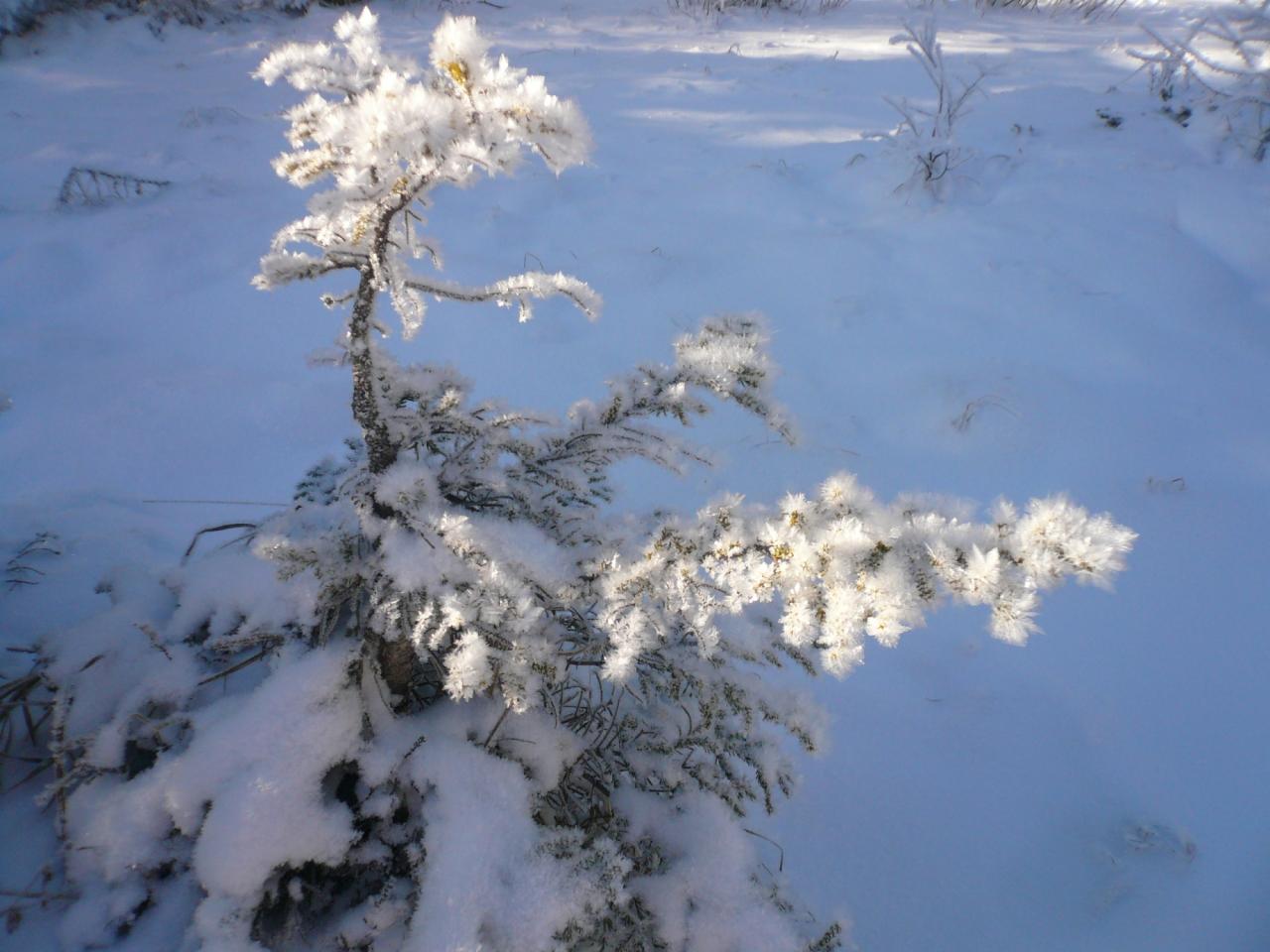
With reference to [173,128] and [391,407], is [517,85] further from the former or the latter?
[173,128]

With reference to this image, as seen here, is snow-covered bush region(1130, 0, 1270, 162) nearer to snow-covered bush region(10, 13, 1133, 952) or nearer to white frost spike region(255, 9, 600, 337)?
snow-covered bush region(10, 13, 1133, 952)

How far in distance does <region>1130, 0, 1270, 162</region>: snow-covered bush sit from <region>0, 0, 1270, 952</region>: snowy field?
15cm

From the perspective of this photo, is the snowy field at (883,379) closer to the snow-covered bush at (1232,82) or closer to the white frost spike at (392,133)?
the snow-covered bush at (1232,82)

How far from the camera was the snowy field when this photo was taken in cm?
189

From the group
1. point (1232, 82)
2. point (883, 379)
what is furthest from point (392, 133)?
point (1232, 82)

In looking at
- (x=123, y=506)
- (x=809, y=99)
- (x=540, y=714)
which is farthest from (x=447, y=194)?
(x=540, y=714)

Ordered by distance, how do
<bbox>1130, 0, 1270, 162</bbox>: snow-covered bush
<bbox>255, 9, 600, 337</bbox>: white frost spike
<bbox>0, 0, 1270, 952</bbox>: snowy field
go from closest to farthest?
1. <bbox>255, 9, 600, 337</bbox>: white frost spike
2. <bbox>0, 0, 1270, 952</bbox>: snowy field
3. <bbox>1130, 0, 1270, 162</bbox>: snow-covered bush

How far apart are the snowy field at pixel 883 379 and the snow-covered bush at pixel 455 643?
31cm

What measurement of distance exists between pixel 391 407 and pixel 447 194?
10.6 feet

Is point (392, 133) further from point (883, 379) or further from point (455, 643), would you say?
point (883, 379)

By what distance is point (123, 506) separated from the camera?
235cm

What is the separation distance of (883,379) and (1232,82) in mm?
4046

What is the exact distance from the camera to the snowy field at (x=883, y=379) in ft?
6.21

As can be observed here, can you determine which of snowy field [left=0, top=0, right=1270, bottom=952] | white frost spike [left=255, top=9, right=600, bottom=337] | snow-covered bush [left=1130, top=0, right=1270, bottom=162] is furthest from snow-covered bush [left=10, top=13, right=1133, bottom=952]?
snow-covered bush [left=1130, top=0, right=1270, bottom=162]
